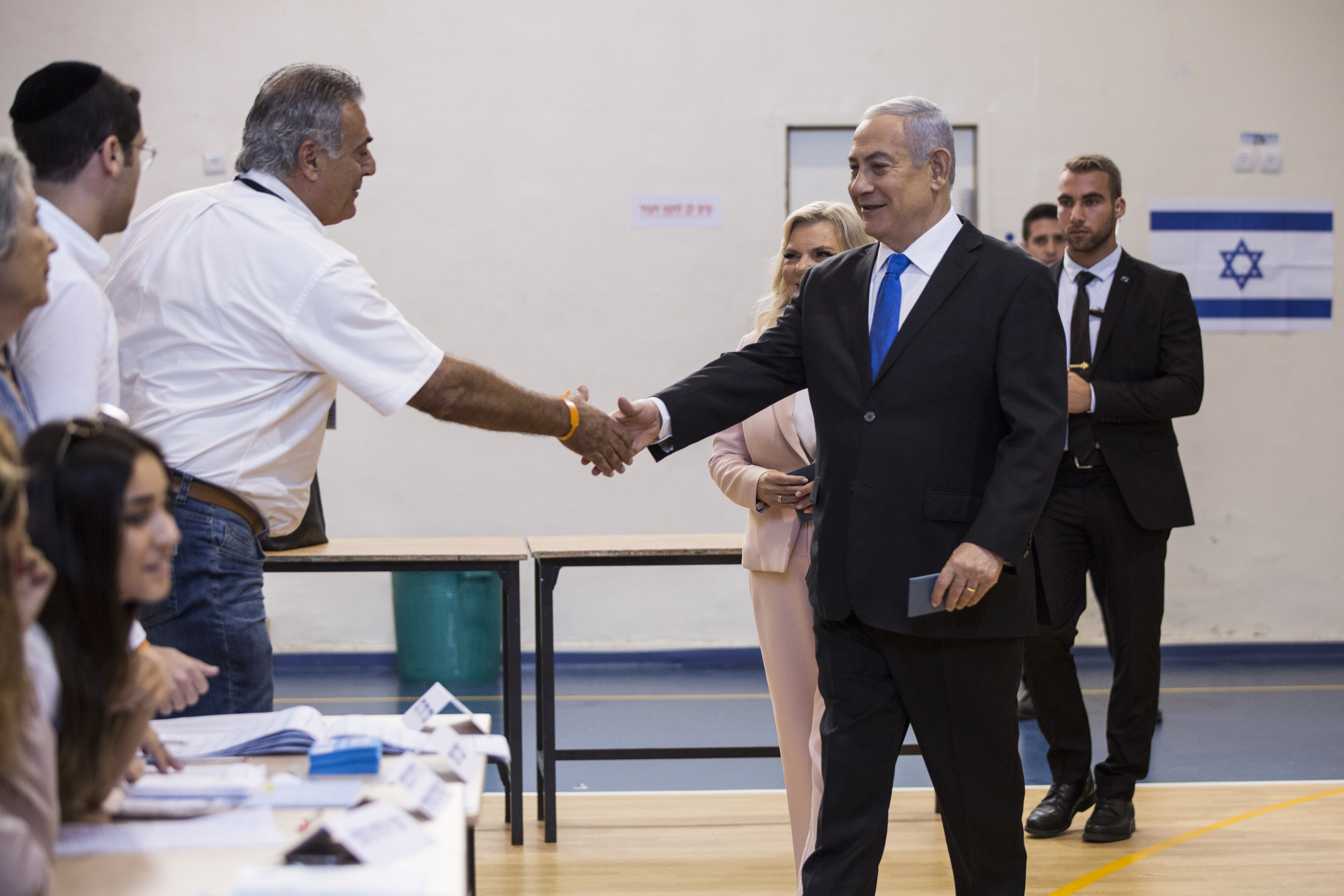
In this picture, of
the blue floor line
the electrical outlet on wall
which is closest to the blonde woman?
the blue floor line

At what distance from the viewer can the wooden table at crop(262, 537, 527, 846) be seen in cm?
366

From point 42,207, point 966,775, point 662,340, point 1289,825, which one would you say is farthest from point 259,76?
point 1289,825

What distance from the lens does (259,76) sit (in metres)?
5.98

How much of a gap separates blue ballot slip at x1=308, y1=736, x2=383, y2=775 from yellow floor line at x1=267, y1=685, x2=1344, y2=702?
3.94m

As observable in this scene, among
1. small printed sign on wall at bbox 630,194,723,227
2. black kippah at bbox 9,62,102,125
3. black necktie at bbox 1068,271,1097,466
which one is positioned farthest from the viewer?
small printed sign on wall at bbox 630,194,723,227

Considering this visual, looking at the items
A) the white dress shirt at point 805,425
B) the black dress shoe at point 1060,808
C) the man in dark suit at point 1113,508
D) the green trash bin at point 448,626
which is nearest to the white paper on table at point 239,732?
the white dress shirt at point 805,425

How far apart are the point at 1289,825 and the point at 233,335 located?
3381mm

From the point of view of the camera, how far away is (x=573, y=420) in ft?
9.25

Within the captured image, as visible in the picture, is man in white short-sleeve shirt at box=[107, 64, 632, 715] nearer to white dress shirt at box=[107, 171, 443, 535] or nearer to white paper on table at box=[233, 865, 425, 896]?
white dress shirt at box=[107, 171, 443, 535]

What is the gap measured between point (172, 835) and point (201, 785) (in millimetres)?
143

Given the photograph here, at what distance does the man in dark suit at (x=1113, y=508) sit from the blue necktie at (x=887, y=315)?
133 cm

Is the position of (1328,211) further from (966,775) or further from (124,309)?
(124,309)

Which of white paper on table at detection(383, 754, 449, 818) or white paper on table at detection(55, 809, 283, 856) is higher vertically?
white paper on table at detection(55, 809, 283, 856)

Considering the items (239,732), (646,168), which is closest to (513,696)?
(239,732)
